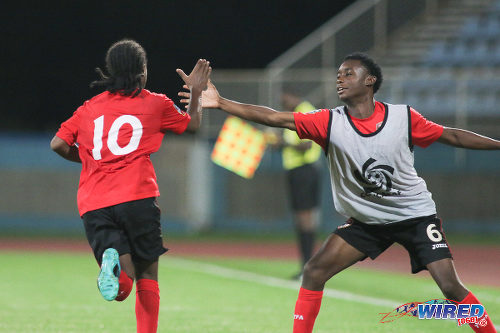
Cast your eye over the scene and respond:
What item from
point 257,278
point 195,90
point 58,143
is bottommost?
point 257,278

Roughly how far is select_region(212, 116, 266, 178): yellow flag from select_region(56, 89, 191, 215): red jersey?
7.39 metres

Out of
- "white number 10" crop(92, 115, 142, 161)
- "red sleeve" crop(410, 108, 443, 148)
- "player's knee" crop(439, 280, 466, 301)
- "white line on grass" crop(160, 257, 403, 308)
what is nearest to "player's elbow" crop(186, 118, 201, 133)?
"white number 10" crop(92, 115, 142, 161)

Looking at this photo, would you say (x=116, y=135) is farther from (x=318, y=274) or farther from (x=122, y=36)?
(x=122, y=36)

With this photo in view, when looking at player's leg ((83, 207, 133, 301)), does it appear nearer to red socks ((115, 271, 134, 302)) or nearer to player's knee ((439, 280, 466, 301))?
red socks ((115, 271, 134, 302))

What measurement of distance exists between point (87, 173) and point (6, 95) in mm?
19968

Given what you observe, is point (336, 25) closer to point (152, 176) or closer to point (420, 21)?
point (420, 21)

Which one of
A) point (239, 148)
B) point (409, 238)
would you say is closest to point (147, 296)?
point (409, 238)

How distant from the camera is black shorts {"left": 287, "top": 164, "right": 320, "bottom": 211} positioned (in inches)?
441

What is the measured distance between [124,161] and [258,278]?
6366 mm

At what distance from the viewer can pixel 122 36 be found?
25.8m

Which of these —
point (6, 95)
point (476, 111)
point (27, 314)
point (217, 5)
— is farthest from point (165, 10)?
point (27, 314)

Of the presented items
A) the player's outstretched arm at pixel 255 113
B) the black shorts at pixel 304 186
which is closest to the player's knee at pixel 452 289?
the player's outstretched arm at pixel 255 113

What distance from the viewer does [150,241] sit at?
572 centimetres

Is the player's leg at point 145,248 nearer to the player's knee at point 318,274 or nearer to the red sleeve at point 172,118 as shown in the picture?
the red sleeve at point 172,118
